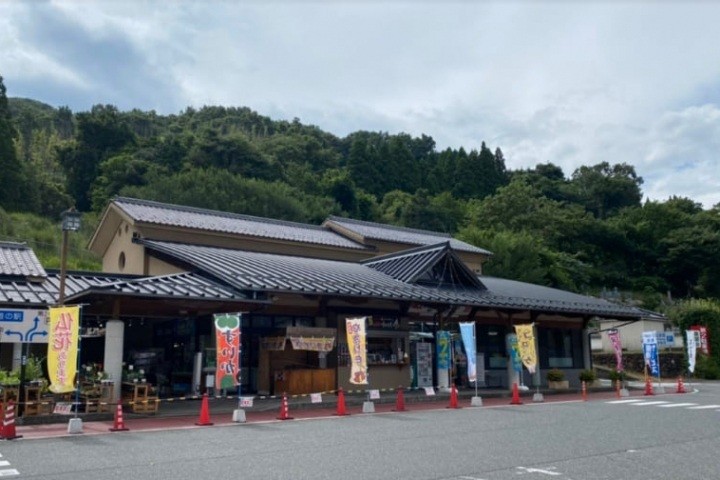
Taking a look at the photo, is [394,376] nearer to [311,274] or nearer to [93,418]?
[311,274]

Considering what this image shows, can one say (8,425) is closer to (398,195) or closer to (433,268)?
(433,268)

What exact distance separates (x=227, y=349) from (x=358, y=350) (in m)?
3.60

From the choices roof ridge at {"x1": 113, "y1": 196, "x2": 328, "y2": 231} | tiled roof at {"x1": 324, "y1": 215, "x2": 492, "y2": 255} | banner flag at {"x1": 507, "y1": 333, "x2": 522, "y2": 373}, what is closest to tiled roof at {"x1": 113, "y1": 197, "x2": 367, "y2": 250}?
roof ridge at {"x1": 113, "y1": 196, "x2": 328, "y2": 231}

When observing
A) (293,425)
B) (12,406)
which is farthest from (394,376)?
(12,406)

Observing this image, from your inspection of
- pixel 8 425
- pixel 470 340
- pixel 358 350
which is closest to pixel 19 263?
pixel 8 425

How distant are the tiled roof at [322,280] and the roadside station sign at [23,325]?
4307 millimetres

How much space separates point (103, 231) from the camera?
2480cm

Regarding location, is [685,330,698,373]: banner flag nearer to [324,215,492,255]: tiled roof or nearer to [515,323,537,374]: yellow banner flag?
[324,215,492,255]: tiled roof

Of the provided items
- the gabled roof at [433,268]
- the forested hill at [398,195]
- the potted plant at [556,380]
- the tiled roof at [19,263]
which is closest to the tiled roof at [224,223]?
the tiled roof at [19,263]

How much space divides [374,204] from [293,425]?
50.7 m

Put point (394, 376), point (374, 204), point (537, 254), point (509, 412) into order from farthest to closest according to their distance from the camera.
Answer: point (374, 204)
point (537, 254)
point (394, 376)
point (509, 412)

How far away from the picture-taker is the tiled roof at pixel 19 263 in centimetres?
1669

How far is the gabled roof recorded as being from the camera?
21.3 meters

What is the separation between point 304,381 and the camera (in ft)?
56.9
